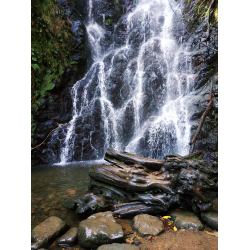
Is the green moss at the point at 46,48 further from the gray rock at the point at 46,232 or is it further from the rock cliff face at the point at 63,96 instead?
the gray rock at the point at 46,232

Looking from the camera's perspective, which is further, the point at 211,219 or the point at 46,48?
the point at 46,48

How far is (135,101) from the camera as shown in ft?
37.0

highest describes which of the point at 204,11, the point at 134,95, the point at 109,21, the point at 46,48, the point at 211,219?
the point at 109,21

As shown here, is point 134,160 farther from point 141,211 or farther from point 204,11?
point 204,11

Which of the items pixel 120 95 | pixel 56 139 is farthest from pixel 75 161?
pixel 120 95

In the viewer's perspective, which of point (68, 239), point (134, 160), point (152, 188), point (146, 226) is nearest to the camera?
point (68, 239)

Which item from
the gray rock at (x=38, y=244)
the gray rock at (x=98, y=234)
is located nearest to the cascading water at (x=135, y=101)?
the gray rock at (x=98, y=234)

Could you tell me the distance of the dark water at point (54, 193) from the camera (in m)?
3.25

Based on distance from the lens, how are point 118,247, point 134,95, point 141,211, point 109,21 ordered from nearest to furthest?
1. point 118,247
2. point 141,211
3. point 134,95
4. point 109,21

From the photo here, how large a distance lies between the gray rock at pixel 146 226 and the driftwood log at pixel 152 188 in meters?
0.35

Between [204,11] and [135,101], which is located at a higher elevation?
[204,11]

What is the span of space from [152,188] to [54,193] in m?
2.89

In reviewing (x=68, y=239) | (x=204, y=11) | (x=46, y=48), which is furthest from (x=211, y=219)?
(x=204, y=11)
